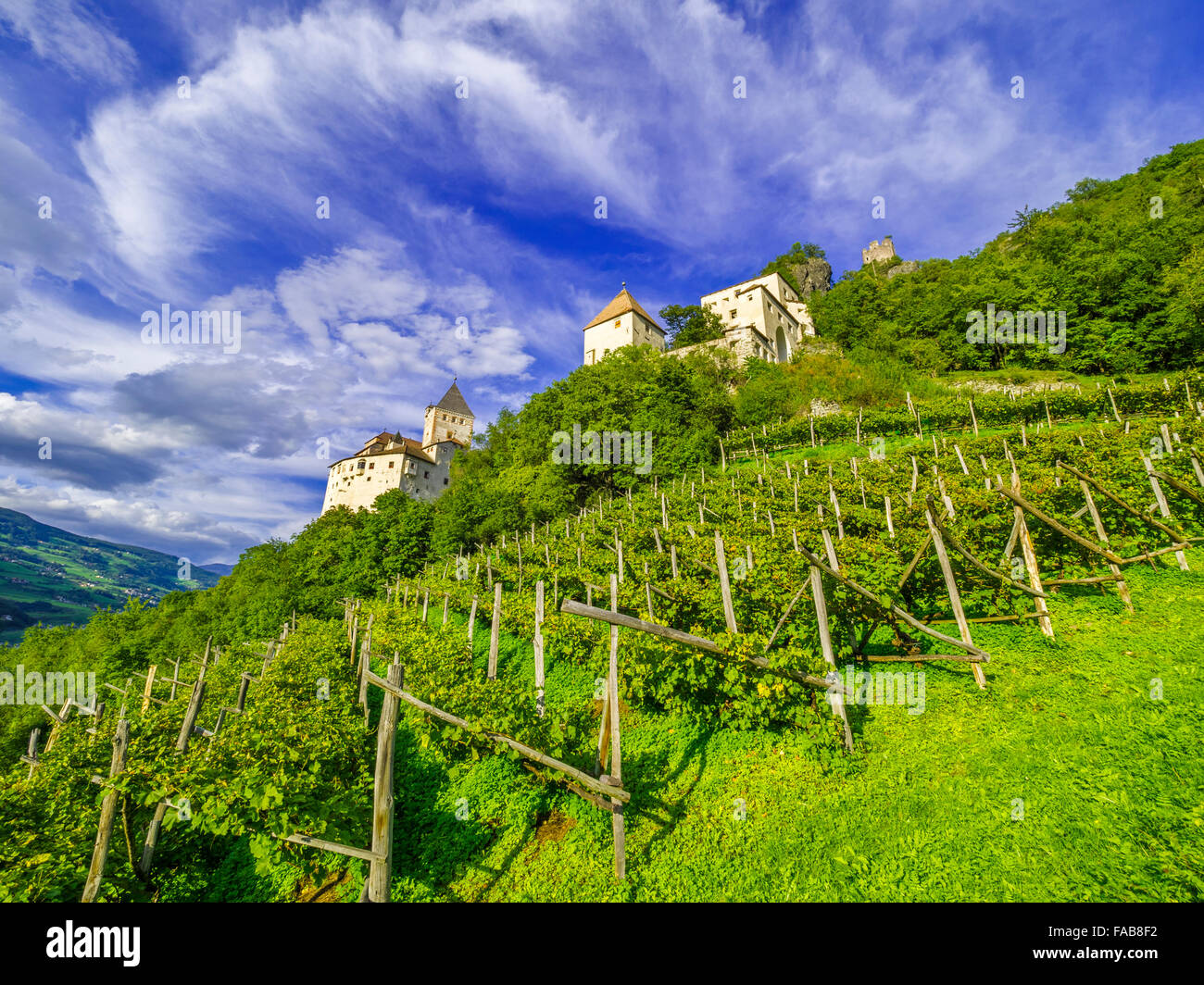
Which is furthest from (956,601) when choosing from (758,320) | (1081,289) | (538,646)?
(758,320)

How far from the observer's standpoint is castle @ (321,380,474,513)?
230ft

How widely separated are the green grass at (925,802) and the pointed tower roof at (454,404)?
81632mm

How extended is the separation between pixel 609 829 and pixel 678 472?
2910cm

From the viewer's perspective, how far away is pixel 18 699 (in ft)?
121

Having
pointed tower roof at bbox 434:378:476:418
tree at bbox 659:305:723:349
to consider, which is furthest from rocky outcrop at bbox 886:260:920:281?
pointed tower roof at bbox 434:378:476:418

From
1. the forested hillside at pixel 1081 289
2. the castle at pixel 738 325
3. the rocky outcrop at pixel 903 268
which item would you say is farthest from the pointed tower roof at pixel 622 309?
the rocky outcrop at pixel 903 268

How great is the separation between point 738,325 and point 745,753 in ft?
201

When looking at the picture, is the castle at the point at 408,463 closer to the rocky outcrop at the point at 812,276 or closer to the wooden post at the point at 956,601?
the rocky outcrop at the point at 812,276

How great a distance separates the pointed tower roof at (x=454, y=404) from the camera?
274 ft

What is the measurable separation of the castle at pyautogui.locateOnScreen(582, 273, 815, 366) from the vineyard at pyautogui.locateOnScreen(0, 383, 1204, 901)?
48691 mm
